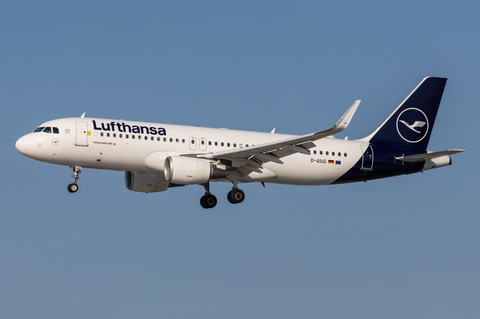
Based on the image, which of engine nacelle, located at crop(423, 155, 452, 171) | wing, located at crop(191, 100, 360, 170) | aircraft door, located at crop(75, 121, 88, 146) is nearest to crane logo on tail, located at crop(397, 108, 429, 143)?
engine nacelle, located at crop(423, 155, 452, 171)

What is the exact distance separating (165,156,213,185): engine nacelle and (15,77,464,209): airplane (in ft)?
0.18

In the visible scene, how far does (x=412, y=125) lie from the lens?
44625mm

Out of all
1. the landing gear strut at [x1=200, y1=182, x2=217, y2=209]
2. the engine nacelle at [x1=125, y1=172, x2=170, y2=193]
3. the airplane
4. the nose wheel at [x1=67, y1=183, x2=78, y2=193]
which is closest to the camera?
the airplane

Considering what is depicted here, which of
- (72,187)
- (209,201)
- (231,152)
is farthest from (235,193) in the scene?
(72,187)

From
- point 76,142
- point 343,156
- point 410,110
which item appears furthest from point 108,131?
point 410,110

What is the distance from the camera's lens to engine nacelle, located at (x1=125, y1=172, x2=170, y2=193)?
4181 cm

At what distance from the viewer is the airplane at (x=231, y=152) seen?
1462 inches

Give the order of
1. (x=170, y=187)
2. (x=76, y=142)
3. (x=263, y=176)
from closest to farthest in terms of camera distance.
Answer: (x=76, y=142) < (x=263, y=176) < (x=170, y=187)

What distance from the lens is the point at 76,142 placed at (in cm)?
3712

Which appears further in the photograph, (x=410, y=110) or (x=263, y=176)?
(x=410, y=110)

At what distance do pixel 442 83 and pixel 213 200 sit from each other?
17.4 metres

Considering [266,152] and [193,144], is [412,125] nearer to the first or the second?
[266,152]

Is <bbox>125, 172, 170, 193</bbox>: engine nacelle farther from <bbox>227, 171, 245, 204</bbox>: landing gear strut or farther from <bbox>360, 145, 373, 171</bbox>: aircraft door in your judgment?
<bbox>360, 145, 373, 171</bbox>: aircraft door

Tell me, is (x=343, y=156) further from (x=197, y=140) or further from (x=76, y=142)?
(x=76, y=142)
